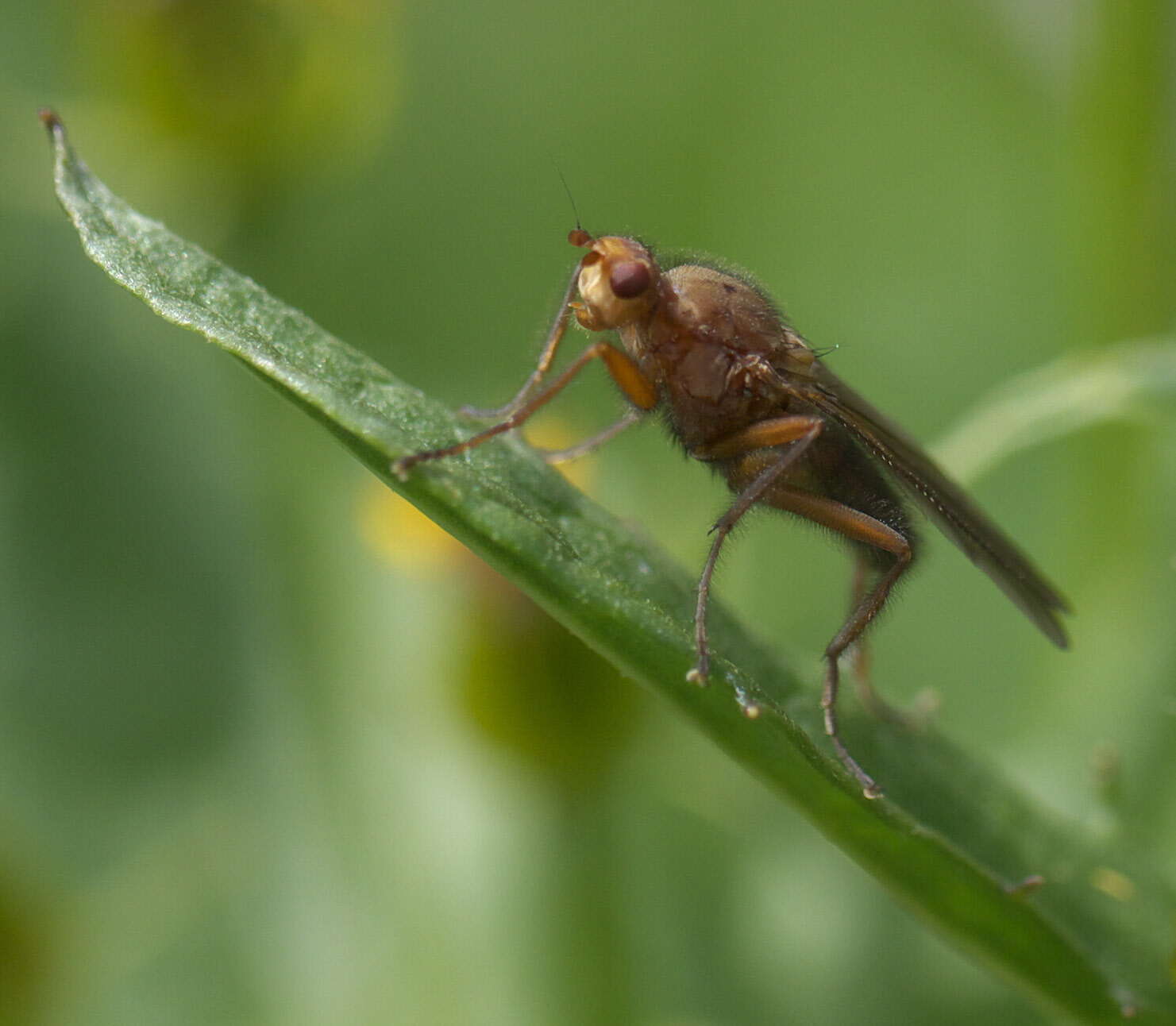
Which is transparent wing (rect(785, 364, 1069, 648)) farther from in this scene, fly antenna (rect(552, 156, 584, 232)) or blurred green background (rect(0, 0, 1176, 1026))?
fly antenna (rect(552, 156, 584, 232))

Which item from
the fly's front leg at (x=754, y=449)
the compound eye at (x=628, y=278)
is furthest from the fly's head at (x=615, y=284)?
the fly's front leg at (x=754, y=449)

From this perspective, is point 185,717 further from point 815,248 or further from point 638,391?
point 815,248

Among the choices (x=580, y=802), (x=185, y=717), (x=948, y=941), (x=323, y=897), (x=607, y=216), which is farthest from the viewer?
(x=607, y=216)

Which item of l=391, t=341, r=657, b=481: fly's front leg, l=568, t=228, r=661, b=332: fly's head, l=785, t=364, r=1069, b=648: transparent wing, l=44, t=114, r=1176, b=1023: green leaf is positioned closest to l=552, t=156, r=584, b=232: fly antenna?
l=568, t=228, r=661, b=332: fly's head

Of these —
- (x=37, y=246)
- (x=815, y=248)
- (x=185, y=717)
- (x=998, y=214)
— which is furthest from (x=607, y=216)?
(x=185, y=717)

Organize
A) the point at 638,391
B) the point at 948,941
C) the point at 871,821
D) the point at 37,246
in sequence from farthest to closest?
the point at 37,246 → the point at 638,391 → the point at 948,941 → the point at 871,821

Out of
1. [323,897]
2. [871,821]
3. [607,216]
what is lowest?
[323,897]

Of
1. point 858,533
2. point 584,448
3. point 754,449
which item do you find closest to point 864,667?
point 858,533

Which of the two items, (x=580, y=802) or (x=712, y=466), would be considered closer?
(x=712, y=466)
